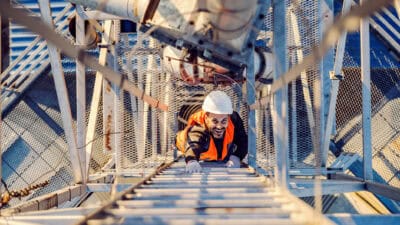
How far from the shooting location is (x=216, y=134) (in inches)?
176

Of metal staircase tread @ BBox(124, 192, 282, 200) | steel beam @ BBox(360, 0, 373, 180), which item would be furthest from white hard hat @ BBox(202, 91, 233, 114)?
metal staircase tread @ BBox(124, 192, 282, 200)

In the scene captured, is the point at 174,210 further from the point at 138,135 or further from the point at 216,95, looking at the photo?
the point at 138,135

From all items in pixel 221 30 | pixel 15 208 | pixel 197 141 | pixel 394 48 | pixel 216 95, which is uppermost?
pixel 394 48

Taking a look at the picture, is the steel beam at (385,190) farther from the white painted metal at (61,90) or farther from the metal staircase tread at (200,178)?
the white painted metal at (61,90)

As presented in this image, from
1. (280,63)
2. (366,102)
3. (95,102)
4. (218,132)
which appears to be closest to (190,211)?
(280,63)

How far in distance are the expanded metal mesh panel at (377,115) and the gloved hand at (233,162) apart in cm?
230

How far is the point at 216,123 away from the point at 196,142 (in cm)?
32

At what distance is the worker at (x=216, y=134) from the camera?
14.1 ft

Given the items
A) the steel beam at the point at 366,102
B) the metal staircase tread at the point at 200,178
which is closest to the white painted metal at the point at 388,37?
the steel beam at the point at 366,102

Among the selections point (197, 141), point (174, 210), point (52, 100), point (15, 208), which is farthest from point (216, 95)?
point (52, 100)

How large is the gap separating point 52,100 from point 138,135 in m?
2.12

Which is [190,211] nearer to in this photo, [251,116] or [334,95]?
[251,116]

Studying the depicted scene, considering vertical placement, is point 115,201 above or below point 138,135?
below

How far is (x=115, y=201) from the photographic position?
2285 millimetres
